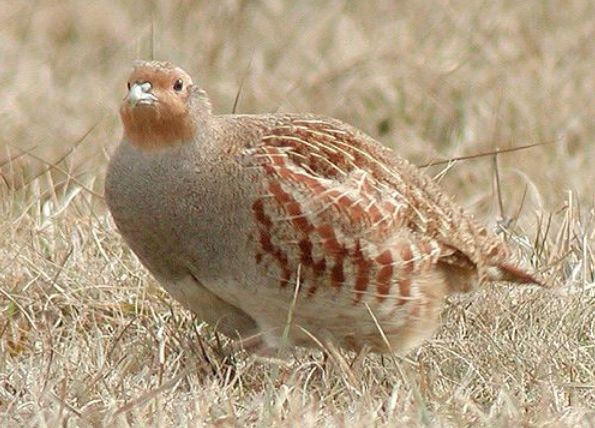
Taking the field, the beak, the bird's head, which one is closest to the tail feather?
the field

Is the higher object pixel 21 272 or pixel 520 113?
pixel 21 272

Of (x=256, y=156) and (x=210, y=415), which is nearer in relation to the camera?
(x=210, y=415)

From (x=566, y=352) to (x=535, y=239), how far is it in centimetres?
101

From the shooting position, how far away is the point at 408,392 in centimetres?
429

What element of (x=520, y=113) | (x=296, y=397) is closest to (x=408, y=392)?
(x=296, y=397)

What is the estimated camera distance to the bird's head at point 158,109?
439 cm

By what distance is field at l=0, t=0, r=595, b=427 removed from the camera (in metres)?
4.29

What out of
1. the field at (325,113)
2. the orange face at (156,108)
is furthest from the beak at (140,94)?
the field at (325,113)

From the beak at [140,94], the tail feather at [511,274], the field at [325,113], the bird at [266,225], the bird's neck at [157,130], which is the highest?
the beak at [140,94]

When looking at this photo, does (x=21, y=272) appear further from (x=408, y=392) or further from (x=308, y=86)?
(x=308, y=86)

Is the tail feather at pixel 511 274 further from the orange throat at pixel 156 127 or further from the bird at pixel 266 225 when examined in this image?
the orange throat at pixel 156 127

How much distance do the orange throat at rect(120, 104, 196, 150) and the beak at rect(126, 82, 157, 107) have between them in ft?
0.11

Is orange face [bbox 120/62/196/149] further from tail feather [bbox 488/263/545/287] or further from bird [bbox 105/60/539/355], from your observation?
tail feather [bbox 488/263/545/287]

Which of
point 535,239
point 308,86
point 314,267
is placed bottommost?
point 308,86
